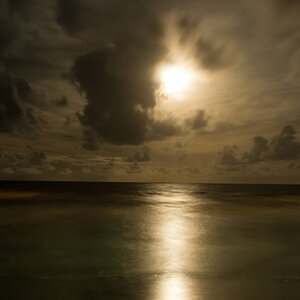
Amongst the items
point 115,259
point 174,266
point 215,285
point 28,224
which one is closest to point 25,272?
point 115,259

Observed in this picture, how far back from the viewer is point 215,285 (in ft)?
36.5

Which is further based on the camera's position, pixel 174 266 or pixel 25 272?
pixel 174 266

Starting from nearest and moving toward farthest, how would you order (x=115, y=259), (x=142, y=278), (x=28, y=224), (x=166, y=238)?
(x=142, y=278) → (x=115, y=259) → (x=166, y=238) → (x=28, y=224)

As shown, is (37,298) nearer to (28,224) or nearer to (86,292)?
(86,292)

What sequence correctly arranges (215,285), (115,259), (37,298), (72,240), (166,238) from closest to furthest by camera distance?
1. (37,298)
2. (215,285)
3. (115,259)
4. (72,240)
5. (166,238)

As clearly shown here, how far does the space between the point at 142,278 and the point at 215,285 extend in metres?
2.56

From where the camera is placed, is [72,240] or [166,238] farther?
[166,238]

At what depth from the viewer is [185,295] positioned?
9.88 meters

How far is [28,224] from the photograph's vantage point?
25656 mm

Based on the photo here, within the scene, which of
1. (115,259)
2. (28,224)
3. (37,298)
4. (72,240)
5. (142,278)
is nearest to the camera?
(37,298)

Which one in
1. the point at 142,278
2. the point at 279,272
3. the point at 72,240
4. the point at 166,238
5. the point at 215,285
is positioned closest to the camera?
the point at 215,285

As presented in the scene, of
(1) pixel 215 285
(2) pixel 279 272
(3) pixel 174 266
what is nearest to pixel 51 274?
(3) pixel 174 266

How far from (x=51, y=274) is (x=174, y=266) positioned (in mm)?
4794

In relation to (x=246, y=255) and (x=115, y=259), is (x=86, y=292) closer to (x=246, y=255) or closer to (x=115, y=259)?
(x=115, y=259)
